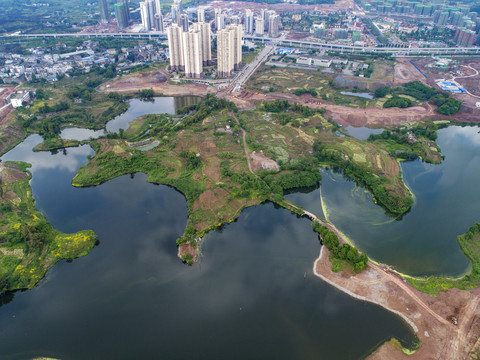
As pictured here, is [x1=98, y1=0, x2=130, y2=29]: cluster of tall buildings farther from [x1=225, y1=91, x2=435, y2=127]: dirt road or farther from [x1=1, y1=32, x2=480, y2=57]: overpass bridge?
[x1=225, y1=91, x2=435, y2=127]: dirt road

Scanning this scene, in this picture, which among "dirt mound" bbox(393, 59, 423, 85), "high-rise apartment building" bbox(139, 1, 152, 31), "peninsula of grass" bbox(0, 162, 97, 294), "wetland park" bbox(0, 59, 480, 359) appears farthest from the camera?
"high-rise apartment building" bbox(139, 1, 152, 31)

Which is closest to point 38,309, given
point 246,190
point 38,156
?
point 246,190

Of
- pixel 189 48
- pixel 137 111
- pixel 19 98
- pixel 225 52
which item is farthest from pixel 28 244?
pixel 225 52

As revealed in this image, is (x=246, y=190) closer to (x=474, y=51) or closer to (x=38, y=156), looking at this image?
(x=38, y=156)

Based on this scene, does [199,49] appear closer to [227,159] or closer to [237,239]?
[227,159]

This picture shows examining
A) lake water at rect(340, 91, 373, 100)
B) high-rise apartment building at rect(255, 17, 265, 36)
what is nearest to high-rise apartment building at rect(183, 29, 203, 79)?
lake water at rect(340, 91, 373, 100)

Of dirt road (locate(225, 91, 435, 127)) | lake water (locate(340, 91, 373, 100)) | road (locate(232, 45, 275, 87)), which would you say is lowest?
dirt road (locate(225, 91, 435, 127))

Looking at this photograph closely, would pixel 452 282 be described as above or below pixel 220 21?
below
